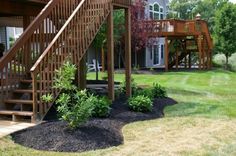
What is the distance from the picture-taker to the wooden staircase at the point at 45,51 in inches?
336

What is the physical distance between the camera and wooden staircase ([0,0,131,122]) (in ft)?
28.0

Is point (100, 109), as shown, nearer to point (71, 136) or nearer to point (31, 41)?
point (71, 136)

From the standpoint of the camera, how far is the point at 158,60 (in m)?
34.0

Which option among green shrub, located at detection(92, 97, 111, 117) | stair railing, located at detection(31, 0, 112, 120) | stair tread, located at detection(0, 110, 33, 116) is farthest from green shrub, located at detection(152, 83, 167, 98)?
stair tread, located at detection(0, 110, 33, 116)

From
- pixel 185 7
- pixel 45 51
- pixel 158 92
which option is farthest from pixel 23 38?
pixel 185 7

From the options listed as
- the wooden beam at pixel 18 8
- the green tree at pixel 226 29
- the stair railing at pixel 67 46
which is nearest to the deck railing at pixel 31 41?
the stair railing at pixel 67 46

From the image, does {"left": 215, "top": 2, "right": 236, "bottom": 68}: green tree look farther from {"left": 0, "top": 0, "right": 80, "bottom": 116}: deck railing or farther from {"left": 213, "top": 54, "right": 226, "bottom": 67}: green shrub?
{"left": 0, "top": 0, "right": 80, "bottom": 116}: deck railing

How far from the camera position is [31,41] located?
1020cm

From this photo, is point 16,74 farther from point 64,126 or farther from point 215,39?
point 215,39

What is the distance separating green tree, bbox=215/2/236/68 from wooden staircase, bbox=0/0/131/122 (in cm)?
1931

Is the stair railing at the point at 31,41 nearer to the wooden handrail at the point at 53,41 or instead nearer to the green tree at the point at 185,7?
the wooden handrail at the point at 53,41

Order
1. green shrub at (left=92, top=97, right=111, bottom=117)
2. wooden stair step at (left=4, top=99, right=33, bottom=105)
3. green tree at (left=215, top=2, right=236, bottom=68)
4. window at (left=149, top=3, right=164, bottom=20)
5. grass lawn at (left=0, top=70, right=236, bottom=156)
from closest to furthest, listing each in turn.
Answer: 1. grass lawn at (left=0, top=70, right=236, bottom=156)
2. wooden stair step at (left=4, top=99, right=33, bottom=105)
3. green shrub at (left=92, top=97, right=111, bottom=117)
4. green tree at (left=215, top=2, right=236, bottom=68)
5. window at (left=149, top=3, right=164, bottom=20)

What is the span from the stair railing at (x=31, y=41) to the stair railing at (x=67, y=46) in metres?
0.49

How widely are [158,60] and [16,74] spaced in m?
24.6
